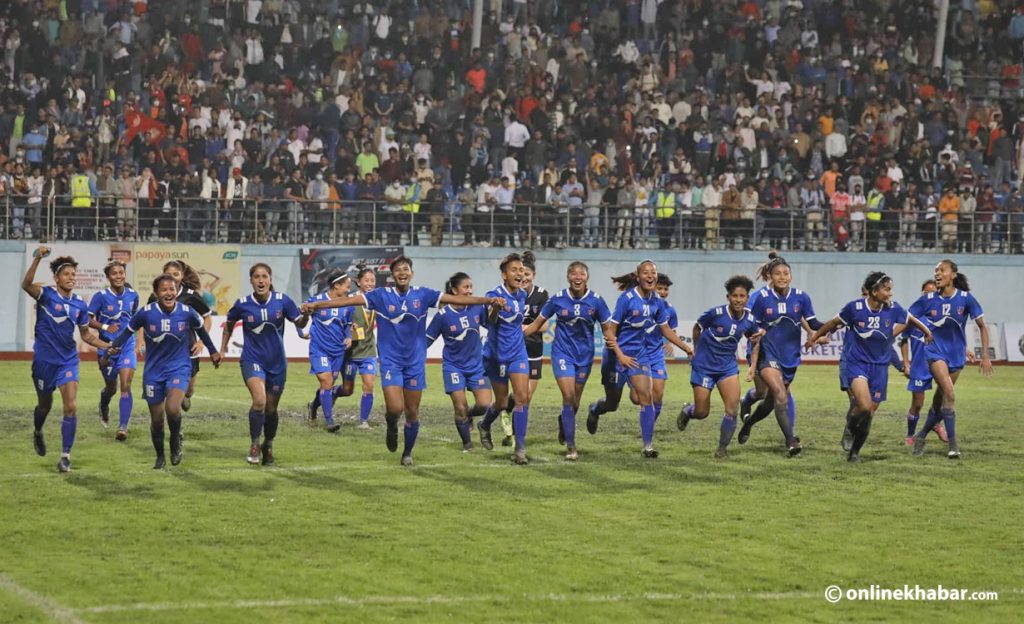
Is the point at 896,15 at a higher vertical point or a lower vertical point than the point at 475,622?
higher

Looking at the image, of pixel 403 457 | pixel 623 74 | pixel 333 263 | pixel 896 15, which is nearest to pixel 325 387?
pixel 403 457

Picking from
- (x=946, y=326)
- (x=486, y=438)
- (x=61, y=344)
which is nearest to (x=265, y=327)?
(x=61, y=344)

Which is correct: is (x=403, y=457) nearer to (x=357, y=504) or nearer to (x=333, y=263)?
(x=357, y=504)

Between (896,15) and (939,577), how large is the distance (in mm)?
34861

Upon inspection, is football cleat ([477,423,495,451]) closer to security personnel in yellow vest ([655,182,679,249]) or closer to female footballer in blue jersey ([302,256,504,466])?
female footballer in blue jersey ([302,256,504,466])

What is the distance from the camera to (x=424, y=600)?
9500 millimetres

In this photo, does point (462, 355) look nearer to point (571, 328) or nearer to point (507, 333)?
point (507, 333)

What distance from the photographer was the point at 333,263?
117ft

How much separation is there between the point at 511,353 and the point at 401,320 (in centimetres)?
146

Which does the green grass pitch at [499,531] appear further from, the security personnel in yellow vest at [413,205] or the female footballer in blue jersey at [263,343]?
the security personnel in yellow vest at [413,205]

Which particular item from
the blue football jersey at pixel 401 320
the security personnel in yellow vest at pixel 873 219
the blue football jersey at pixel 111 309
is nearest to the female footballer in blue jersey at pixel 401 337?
the blue football jersey at pixel 401 320

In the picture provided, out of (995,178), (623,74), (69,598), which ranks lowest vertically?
(69,598)

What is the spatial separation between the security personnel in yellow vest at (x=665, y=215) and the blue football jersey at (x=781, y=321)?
62.8 ft

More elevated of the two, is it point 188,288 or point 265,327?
point 188,288
